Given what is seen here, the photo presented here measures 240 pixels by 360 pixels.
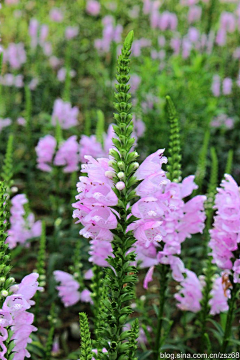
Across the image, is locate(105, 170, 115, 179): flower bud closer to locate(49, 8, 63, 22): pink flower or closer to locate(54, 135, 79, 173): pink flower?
locate(54, 135, 79, 173): pink flower

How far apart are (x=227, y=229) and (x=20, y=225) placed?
8.16 ft

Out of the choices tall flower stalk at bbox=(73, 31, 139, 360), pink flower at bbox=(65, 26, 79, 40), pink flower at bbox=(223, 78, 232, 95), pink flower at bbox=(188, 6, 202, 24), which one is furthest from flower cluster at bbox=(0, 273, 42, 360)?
pink flower at bbox=(188, 6, 202, 24)

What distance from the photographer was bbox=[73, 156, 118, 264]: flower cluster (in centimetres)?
207

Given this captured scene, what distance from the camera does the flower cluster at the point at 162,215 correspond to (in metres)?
2.16

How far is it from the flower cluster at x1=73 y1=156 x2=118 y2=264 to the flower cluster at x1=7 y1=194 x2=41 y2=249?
6.33ft

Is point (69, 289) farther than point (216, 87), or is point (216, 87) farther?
point (216, 87)

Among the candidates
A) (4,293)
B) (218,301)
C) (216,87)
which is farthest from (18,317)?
(216,87)

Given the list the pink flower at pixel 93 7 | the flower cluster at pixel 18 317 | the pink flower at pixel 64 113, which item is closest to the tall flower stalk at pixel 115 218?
the flower cluster at pixel 18 317

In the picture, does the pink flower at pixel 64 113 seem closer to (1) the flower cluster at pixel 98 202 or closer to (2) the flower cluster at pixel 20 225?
(2) the flower cluster at pixel 20 225

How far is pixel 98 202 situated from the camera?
6.88ft

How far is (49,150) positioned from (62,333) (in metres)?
2.08

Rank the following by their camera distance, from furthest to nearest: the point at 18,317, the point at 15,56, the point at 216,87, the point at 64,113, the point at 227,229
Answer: the point at 15,56 < the point at 216,87 < the point at 64,113 < the point at 227,229 < the point at 18,317

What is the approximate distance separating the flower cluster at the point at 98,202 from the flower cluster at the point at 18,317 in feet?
1.65

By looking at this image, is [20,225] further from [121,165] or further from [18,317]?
[121,165]
